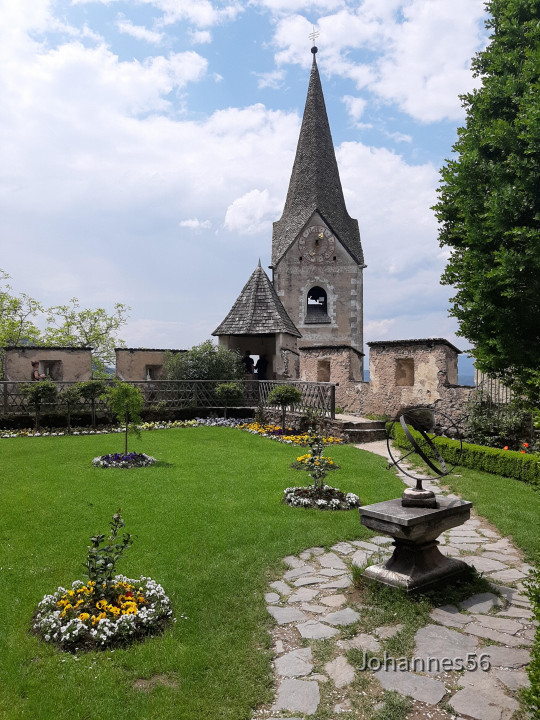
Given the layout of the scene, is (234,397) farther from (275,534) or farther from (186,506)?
(275,534)

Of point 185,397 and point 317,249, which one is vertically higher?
point 317,249

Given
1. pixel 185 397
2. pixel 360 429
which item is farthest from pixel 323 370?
pixel 185 397

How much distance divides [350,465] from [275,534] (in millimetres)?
4829

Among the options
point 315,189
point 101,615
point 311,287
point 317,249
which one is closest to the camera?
point 101,615

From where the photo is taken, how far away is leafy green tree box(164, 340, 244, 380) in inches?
825

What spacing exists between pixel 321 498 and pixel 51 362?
1515cm

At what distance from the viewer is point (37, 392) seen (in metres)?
16.4

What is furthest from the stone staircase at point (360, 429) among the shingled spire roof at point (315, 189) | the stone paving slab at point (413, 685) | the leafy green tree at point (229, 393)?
the shingled spire roof at point (315, 189)

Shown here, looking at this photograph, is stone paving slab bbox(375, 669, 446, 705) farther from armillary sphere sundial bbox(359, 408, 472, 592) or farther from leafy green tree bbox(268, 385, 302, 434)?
leafy green tree bbox(268, 385, 302, 434)

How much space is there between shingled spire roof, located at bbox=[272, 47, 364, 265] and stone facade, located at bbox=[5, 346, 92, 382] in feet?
51.3

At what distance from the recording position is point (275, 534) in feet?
21.6

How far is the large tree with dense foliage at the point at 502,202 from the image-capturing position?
6.07m

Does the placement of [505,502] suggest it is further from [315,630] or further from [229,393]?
[229,393]

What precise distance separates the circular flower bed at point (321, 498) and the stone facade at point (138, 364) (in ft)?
48.3
